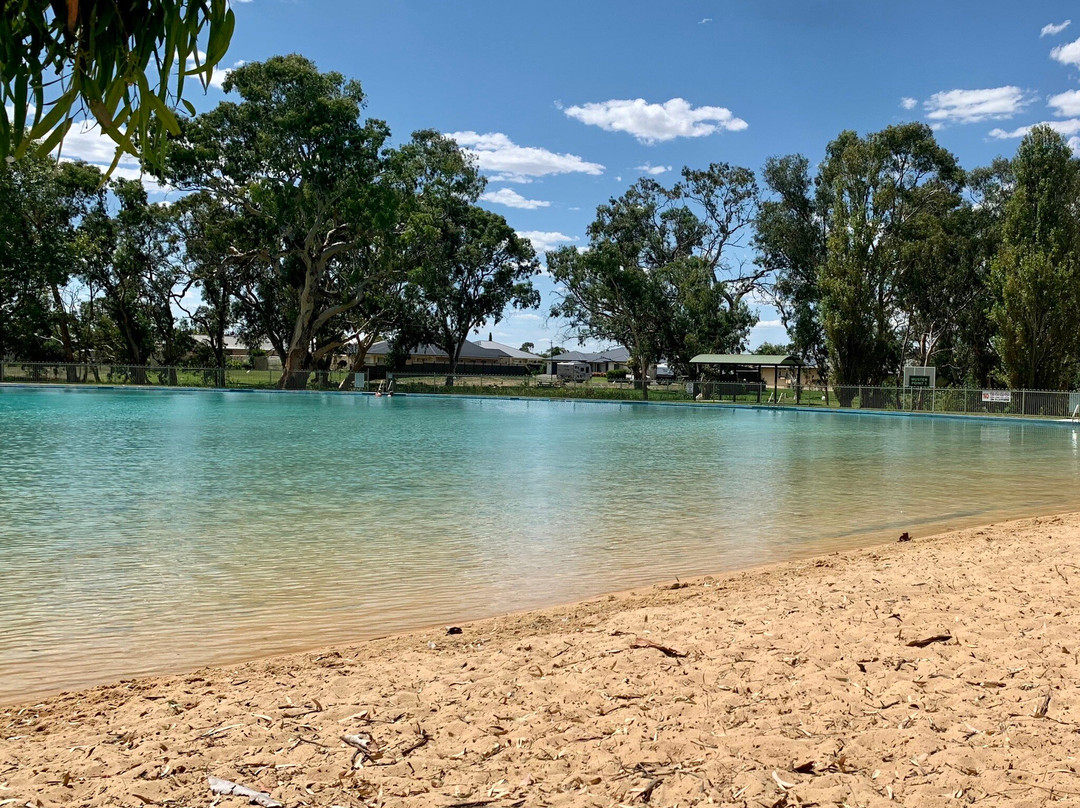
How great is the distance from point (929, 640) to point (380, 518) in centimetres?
693

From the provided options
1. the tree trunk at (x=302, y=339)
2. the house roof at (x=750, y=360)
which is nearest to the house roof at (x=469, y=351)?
the tree trunk at (x=302, y=339)

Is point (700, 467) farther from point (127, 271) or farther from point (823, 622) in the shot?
point (127, 271)

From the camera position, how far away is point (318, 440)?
67.2 feet

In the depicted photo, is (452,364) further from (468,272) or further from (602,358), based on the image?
(602,358)

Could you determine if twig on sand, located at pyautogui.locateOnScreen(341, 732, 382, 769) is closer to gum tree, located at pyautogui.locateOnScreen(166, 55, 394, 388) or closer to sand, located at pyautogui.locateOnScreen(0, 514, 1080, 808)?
sand, located at pyautogui.locateOnScreen(0, 514, 1080, 808)

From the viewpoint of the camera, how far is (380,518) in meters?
9.94

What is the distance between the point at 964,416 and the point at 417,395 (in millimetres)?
29387

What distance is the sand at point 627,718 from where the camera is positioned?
288 centimetres

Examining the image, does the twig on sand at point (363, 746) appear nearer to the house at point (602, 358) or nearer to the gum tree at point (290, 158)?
the gum tree at point (290, 158)

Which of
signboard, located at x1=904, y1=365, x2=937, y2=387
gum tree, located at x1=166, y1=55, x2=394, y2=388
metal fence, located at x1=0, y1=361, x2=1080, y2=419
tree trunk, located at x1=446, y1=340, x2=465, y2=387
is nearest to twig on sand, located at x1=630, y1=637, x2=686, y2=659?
signboard, located at x1=904, y1=365, x2=937, y2=387

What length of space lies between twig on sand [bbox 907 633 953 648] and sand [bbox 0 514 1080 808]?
3 cm

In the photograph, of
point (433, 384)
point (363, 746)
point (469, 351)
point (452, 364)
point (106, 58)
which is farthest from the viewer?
→ point (469, 351)

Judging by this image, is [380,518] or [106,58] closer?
[106,58]

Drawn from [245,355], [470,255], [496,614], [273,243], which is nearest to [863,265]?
[470,255]
